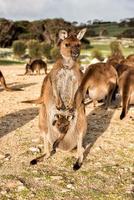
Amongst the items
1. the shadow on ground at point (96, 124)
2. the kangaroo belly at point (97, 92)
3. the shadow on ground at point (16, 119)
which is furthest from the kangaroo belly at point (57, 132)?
the kangaroo belly at point (97, 92)

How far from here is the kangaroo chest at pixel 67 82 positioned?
566cm

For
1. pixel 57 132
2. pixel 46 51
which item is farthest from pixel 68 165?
pixel 46 51

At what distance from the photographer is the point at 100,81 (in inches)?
346

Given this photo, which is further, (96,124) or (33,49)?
(33,49)

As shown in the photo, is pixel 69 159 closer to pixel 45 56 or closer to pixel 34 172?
pixel 34 172

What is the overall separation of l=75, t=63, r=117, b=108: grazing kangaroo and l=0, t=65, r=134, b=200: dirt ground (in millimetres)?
549

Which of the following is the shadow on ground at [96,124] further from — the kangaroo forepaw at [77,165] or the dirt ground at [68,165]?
the kangaroo forepaw at [77,165]

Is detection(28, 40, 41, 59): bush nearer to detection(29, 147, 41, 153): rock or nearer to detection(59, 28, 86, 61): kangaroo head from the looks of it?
detection(29, 147, 41, 153): rock

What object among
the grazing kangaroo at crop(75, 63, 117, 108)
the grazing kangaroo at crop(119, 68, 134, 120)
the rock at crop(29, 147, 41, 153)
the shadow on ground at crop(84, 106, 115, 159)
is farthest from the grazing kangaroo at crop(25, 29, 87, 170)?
the grazing kangaroo at crop(75, 63, 117, 108)

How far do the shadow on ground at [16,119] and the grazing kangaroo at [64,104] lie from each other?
136 centimetres

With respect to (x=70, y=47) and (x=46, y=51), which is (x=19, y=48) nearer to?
(x=46, y=51)

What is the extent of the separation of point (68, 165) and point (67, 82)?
3.23 ft

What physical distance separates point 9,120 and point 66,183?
3088 millimetres

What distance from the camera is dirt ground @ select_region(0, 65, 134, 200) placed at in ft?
15.9
